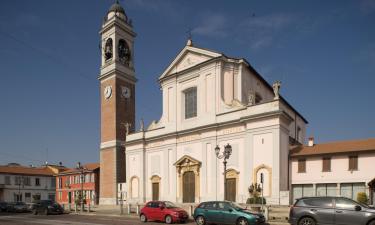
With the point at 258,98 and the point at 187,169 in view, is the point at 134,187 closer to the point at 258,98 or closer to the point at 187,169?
the point at 187,169

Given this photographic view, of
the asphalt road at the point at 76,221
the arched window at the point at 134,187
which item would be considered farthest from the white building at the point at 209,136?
the asphalt road at the point at 76,221

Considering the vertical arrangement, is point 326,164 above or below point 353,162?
below

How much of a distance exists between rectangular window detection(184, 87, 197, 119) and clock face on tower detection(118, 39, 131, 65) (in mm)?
12608

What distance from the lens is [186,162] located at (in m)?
33.2

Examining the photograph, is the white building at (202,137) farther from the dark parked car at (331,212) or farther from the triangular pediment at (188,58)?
the dark parked car at (331,212)

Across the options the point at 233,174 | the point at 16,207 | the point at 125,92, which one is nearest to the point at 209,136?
the point at 233,174

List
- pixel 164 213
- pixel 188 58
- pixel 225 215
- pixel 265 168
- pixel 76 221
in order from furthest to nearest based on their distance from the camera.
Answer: pixel 188 58 → pixel 265 168 → pixel 76 221 → pixel 164 213 → pixel 225 215

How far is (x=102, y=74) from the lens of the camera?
1709 inches

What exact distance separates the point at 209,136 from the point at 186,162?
3.88 metres

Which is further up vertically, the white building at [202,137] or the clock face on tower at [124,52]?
the clock face on tower at [124,52]

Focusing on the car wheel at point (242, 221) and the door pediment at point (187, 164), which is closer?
the car wheel at point (242, 221)

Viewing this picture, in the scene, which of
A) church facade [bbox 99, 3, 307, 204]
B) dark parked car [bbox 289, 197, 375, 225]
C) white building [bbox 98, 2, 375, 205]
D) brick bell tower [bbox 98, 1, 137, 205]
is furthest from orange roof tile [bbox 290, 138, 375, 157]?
brick bell tower [bbox 98, 1, 137, 205]

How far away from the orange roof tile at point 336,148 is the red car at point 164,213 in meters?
12.5

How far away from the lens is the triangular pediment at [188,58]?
110ft
